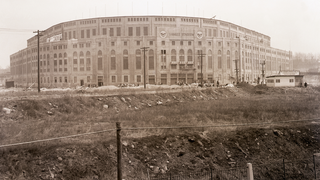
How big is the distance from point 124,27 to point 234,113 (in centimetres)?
4724

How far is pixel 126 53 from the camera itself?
5384 cm

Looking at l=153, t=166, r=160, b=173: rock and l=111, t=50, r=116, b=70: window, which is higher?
l=111, t=50, r=116, b=70: window

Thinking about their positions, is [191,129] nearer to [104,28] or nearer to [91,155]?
[91,155]

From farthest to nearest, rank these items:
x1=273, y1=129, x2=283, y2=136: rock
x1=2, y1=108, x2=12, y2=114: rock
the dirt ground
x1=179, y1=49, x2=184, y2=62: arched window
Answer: x1=179, y1=49, x2=184, y2=62: arched window → x1=2, y1=108, x2=12, y2=114: rock → x1=273, y1=129, x2=283, y2=136: rock → the dirt ground

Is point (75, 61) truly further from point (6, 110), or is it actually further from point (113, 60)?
point (6, 110)

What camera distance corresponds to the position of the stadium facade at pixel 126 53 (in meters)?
52.4

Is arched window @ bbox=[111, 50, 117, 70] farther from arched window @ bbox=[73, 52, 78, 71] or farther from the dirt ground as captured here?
the dirt ground

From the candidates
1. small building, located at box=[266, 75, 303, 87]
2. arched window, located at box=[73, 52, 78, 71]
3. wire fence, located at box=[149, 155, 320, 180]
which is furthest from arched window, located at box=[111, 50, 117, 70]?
wire fence, located at box=[149, 155, 320, 180]

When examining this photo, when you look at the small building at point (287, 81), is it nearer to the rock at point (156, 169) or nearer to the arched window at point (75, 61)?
the rock at point (156, 169)

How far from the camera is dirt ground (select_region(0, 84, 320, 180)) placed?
877cm

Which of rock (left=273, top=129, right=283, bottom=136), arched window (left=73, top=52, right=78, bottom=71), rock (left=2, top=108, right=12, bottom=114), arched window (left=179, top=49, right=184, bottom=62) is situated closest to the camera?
rock (left=273, top=129, right=283, bottom=136)

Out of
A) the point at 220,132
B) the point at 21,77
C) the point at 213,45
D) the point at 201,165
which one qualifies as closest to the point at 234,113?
the point at 220,132

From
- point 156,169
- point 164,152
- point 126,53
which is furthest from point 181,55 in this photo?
point 156,169

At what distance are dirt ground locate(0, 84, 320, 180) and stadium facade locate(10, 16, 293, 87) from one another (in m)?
37.3
